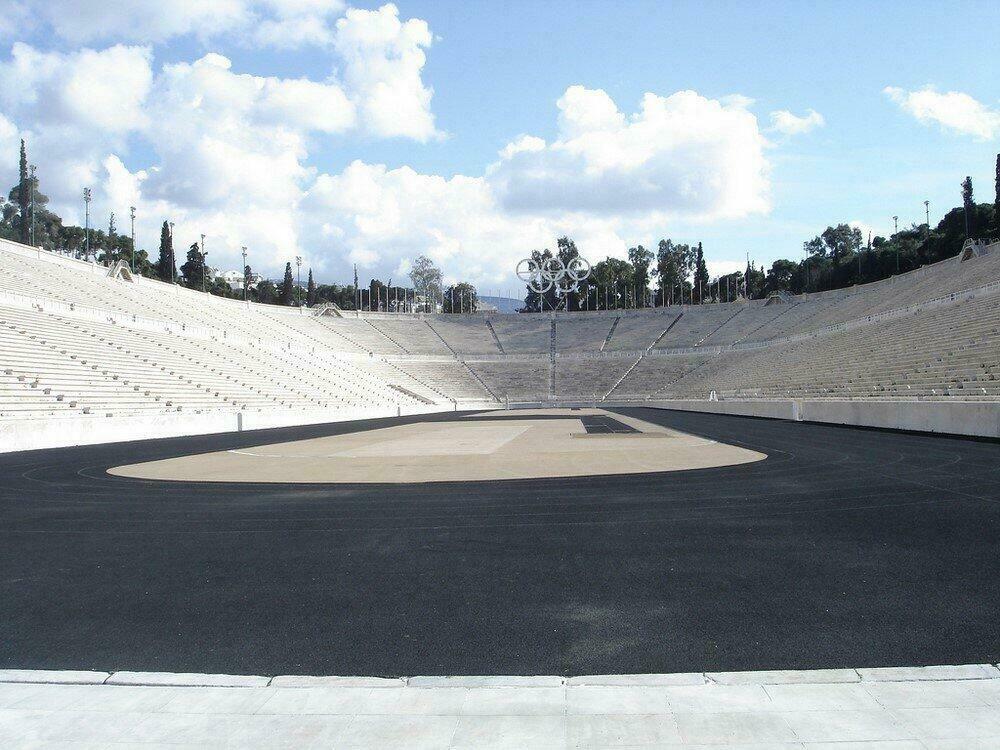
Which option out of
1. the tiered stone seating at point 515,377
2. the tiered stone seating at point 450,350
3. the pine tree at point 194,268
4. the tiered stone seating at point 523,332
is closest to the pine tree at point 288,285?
the pine tree at point 194,268

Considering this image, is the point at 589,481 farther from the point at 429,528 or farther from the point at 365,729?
the point at 365,729

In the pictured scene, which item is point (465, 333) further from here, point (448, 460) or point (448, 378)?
point (448, 460)

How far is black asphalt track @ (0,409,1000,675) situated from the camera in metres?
4.61

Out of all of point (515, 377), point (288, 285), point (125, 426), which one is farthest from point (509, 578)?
point (288, 285)

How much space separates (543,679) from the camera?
4.14m

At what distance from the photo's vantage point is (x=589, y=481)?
12.8 meters

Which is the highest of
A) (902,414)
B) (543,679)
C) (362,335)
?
(362,335)

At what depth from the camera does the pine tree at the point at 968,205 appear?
71713mm

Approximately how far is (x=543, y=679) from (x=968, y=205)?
287 ft

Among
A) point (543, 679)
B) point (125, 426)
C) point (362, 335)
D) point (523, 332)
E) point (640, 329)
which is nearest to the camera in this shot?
point (543, 679)

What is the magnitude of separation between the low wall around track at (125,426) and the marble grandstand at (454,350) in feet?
2.40

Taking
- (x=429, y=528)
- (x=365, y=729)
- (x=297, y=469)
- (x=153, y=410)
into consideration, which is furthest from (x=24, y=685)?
(x=153, y=410)

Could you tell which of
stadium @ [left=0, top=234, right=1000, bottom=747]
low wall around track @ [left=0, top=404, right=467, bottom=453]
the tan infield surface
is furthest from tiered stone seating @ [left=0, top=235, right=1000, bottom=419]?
the tan infield surface

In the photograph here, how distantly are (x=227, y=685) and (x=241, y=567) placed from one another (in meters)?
2.98
